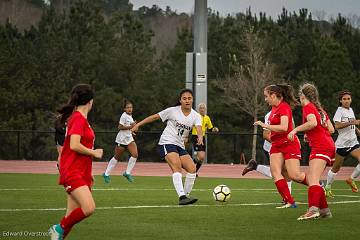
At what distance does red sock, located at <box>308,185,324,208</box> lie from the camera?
12.9 metres

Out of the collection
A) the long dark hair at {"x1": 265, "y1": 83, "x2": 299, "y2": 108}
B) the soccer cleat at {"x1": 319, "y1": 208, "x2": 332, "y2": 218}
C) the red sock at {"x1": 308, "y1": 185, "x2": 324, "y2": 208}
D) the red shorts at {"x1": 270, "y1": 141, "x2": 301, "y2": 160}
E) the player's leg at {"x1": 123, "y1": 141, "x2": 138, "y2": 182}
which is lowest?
the player's leg at {"x1": 123, "y1": 141, "x2": 138, "y2": 182}

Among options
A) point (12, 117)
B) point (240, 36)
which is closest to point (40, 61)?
point (12, 117)

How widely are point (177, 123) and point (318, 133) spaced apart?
11.5 ft

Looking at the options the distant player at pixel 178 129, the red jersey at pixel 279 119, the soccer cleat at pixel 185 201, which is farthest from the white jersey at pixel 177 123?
the red jersey at pixel 279 119

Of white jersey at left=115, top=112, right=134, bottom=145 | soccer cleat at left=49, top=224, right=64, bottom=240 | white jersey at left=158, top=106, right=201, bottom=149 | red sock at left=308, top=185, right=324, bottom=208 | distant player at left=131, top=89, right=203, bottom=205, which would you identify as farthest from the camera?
white jersey at left=115, top=112, right=134, bottom=145

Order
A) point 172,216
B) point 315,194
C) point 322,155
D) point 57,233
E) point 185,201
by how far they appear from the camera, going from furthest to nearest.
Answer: point 185,201
point 172,216
point 322,155
point 315,194
point 57,233

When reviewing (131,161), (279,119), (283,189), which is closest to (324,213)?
(283,189)

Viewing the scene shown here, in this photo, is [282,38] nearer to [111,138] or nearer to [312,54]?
[312,54]

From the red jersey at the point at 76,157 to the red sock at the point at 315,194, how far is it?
411 centimetres

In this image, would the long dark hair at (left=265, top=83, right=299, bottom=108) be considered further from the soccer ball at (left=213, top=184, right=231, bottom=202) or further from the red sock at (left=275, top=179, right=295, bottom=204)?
the soccer ball at (left=213, top=184, right=231, bottom=202)

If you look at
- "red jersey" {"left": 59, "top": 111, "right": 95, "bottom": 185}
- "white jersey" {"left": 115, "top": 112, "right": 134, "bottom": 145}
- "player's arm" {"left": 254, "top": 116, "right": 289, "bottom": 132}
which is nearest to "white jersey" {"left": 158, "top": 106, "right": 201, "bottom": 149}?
"player's arm" {"left": 254, "top": 116, "right": 289, "bottom": 132}

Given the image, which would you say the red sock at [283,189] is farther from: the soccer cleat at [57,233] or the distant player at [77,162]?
the soccer cleat at [57,233]

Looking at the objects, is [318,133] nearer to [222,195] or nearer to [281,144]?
[281,144]

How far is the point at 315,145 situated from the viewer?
1330 centimetres
